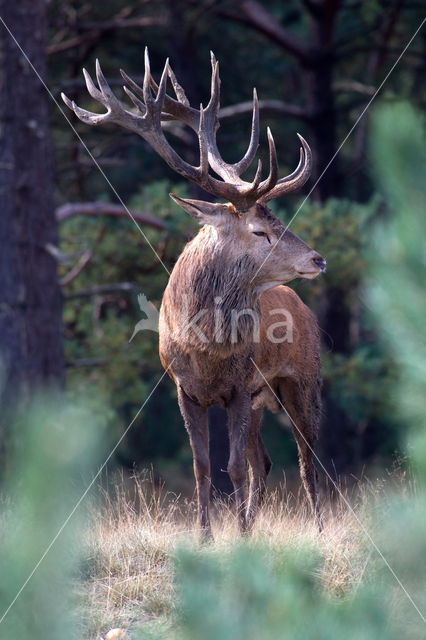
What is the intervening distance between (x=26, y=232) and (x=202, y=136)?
467cm

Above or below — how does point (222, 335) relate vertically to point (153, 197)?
below

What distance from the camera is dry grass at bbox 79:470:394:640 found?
478cm

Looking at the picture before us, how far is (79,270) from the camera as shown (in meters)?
11.5

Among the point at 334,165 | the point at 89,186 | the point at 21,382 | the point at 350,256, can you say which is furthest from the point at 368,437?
the point at 21,382

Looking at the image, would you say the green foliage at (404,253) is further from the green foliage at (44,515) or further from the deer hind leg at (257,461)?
the deer hind leg at (257,461)

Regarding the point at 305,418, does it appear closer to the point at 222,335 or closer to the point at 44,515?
the point at 222,335

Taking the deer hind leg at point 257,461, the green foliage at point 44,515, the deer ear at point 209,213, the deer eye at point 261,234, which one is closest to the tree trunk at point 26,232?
the deer hind leg at point 257,461

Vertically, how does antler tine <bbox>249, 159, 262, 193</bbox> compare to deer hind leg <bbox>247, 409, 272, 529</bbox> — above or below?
above

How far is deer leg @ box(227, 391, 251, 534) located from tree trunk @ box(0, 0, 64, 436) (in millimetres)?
4798

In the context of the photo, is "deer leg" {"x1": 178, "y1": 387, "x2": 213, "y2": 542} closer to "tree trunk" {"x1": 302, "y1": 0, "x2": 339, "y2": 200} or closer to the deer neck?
the deer neck

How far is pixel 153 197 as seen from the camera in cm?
1183

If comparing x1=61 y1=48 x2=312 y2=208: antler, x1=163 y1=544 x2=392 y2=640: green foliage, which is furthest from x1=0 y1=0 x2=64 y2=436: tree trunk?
x1=163 y1=544 x2=392 y2=640: green foliage

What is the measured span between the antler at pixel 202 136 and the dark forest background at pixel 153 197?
107 cm

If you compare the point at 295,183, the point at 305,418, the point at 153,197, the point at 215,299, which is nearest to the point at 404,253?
the point at 215,299
